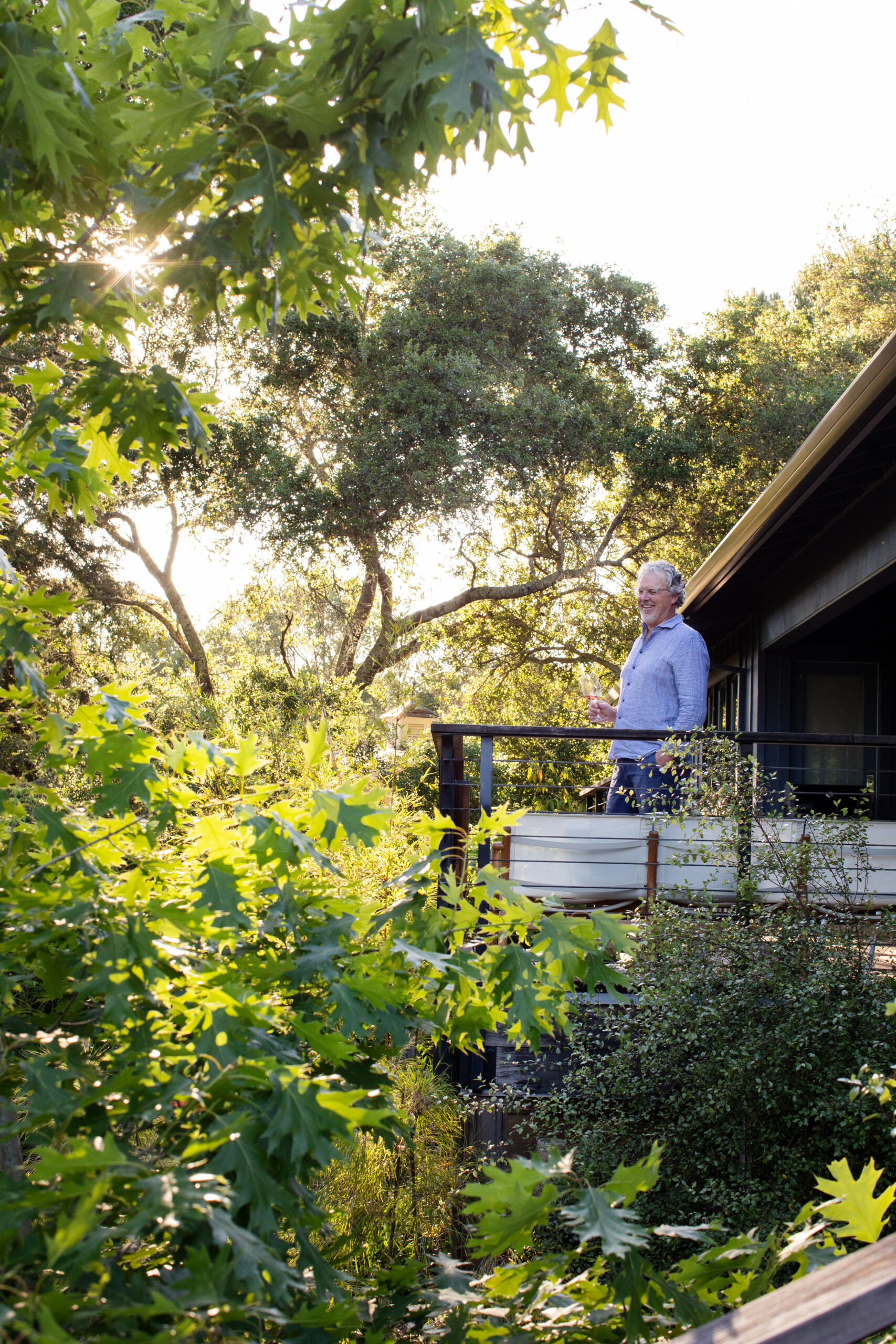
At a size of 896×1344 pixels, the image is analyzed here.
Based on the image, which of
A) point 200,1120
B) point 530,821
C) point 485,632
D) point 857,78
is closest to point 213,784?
point 530,821

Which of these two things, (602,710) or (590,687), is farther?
(590,687)

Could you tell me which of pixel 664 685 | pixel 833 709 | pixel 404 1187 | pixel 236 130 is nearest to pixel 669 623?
pixel 664 685

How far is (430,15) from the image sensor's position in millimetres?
1418

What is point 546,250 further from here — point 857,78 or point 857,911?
point 857,911

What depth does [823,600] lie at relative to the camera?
7238mm

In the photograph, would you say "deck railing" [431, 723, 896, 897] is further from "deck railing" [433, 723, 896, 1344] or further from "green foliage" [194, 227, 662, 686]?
"green foliage" [194, 227, 662, 686]

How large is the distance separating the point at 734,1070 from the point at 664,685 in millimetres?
2229

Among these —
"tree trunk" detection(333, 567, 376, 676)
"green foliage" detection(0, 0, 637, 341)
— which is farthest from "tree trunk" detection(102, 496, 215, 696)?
"green foliage" detection(0, 0, 637, 341)

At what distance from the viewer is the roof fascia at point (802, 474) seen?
Answer: 4.55 meters

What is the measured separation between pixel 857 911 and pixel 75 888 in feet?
10.3

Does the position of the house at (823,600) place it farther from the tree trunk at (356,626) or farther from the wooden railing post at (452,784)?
the tree trunk at (356,626)

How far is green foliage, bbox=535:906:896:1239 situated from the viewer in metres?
3.19

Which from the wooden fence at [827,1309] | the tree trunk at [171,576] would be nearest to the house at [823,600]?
the wooden fence at [827,1309]

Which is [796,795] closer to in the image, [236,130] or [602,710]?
[602,710]
